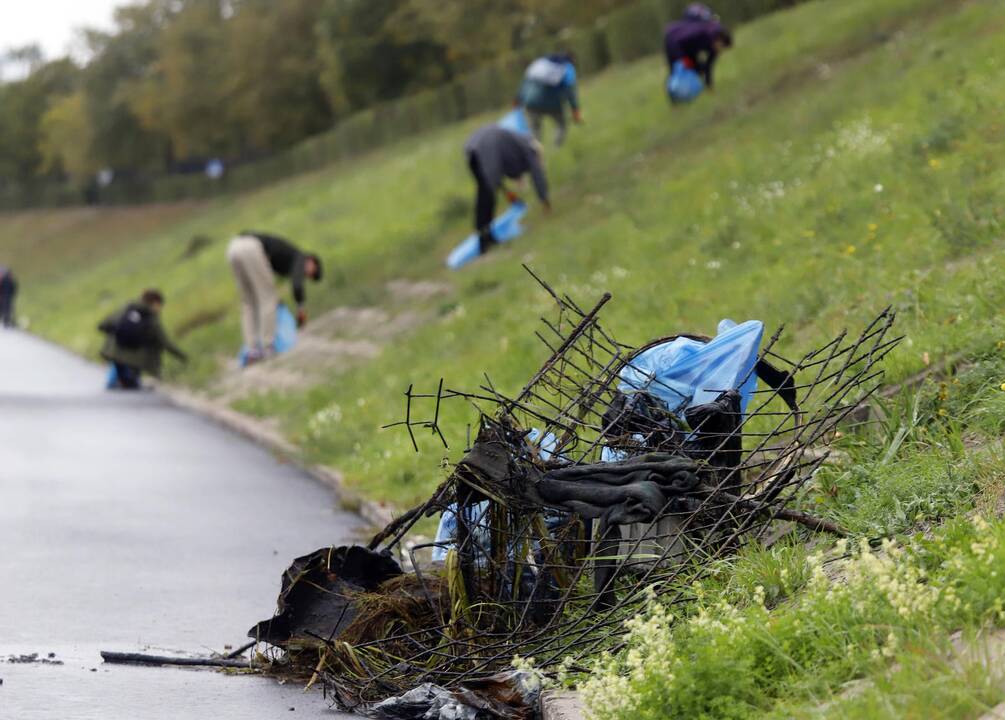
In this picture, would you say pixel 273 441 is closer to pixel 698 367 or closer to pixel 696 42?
pixel 698 367

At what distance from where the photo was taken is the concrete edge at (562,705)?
5840 mm

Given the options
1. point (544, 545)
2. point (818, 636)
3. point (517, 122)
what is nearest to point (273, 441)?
point (517, 122)

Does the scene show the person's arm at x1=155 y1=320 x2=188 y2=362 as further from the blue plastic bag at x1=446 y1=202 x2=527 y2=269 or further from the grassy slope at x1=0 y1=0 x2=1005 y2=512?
the blue plastic bag at x1=446 y1=202 x2=527 y2=269

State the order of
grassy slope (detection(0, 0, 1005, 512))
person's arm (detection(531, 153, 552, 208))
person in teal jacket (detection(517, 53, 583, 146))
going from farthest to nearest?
person in teal jacket (detection(517, 53, 583, 146)) < person's arm (detection(531, 153, 552, 208)) < grassy slope (detection(0, 0, 1005, 512))

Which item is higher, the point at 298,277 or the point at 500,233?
the point at 500,233

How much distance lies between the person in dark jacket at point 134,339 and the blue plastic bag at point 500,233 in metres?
4.48

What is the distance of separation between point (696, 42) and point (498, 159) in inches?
179

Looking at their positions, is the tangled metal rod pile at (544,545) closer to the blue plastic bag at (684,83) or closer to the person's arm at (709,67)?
the person's arm at (709,67)

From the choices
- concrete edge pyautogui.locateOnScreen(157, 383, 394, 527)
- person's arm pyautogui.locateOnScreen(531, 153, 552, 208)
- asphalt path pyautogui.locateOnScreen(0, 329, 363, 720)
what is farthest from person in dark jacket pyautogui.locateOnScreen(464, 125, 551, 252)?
asphalt path pyautogui.locateOnScreen(0, 329, 363, 720)

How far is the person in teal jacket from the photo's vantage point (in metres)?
22.9

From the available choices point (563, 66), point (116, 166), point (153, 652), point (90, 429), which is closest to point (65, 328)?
point (563, 66)

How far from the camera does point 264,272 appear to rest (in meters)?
21.0

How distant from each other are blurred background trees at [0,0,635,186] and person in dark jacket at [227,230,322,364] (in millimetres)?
17901

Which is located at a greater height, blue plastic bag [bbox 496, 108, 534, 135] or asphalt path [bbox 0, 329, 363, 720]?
blue plastic bag [bbox 496, 108, 534, 135]
